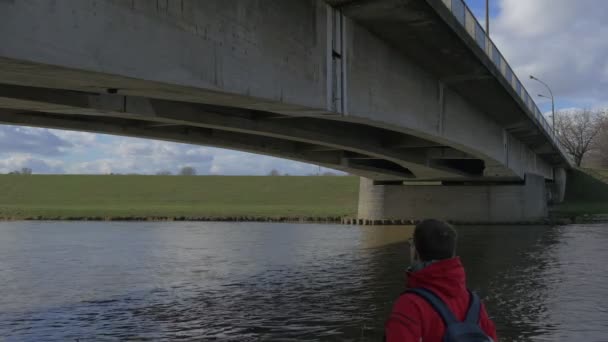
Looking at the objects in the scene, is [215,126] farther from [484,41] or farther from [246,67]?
[484,41]

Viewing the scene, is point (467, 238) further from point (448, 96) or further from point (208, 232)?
point (208, 232)

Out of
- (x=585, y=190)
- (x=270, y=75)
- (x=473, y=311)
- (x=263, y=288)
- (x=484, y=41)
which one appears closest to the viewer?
(x=473, y=311)

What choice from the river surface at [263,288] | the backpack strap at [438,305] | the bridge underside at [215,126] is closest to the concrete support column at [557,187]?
the bridge underside at [215,126]

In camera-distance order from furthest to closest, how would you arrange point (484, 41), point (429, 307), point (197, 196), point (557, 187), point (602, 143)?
point (602, 143), point (197, 196), point (557, 187), point (484, 41), point (429, 307)

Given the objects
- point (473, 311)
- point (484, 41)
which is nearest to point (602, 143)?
point (484, 41)

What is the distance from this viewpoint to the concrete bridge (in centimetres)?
807

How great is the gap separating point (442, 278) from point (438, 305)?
0.15 metres

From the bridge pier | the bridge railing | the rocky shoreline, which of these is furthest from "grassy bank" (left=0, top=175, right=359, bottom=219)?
the bridge railing

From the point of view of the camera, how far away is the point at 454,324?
120 inches

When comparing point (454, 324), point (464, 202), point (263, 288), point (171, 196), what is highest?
point (171, 196)

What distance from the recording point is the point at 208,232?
37219mm

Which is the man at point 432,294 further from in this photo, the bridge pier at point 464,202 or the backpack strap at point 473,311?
the bridge pier at point 464,202

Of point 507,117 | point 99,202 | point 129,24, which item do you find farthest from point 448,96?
point 99,202

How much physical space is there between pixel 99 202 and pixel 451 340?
249 ft
